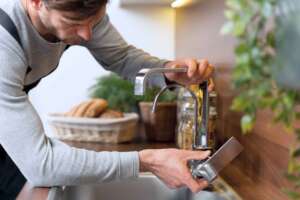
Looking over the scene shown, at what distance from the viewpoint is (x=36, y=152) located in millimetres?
896

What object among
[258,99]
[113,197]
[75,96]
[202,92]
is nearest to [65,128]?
[75,96]

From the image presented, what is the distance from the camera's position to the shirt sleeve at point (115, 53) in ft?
4.47

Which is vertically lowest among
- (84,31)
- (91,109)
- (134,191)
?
(134,191)

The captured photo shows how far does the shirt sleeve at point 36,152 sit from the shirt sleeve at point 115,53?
43 cm

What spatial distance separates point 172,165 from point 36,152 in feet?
0.86

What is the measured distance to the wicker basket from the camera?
1.74m

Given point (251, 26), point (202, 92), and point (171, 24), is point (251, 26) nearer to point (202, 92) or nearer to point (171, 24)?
point (202, 92)

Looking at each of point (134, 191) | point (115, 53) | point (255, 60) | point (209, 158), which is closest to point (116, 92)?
point (115, 53)

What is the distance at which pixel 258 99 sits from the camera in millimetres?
428

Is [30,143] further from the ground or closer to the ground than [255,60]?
closer to the ground

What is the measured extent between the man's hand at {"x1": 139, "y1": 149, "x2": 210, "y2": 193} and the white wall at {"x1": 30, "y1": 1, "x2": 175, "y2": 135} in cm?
116

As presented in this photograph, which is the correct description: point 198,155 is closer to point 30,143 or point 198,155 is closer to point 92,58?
point 30,143

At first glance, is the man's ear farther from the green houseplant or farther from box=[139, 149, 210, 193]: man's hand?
the green houseplant

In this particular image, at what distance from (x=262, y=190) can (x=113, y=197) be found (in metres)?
0.41
